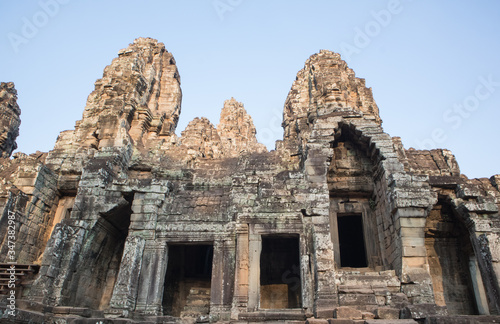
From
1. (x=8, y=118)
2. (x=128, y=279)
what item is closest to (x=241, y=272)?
(x=128, y=279)

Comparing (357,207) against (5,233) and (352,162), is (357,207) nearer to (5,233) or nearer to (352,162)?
(352,162)

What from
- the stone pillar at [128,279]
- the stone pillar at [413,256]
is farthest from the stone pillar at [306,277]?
the stone pillar at [128,279]

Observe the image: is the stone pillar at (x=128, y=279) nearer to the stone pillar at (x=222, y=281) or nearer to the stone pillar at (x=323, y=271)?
the stone pillar at (x=222, y=281)

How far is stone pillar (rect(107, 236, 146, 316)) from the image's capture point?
897 cm

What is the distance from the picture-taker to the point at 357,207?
12.3 meters

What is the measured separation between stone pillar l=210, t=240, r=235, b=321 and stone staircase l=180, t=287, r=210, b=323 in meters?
3.23

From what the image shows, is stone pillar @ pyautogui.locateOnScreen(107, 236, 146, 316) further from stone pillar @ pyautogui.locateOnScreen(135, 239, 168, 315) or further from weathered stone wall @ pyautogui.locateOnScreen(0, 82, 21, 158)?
weathered stone wall @ pyautogui.locateOnScreen(0, 82, 21, 158)

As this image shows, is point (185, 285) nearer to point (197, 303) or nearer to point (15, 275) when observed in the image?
point (197, 303)

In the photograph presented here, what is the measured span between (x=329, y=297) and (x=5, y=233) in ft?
34.1

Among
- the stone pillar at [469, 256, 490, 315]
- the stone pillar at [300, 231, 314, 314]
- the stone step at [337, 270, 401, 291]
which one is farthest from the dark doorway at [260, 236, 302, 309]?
the stone pillar at [469, 256, 490, 315]

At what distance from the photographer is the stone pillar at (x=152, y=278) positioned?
30.6ft

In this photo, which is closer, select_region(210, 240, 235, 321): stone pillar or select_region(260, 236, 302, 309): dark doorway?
select_region(210, 240, 235, 321): stone pillar

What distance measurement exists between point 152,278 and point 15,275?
4297 mm

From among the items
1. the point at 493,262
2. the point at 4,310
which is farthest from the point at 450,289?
the point at 4,310
